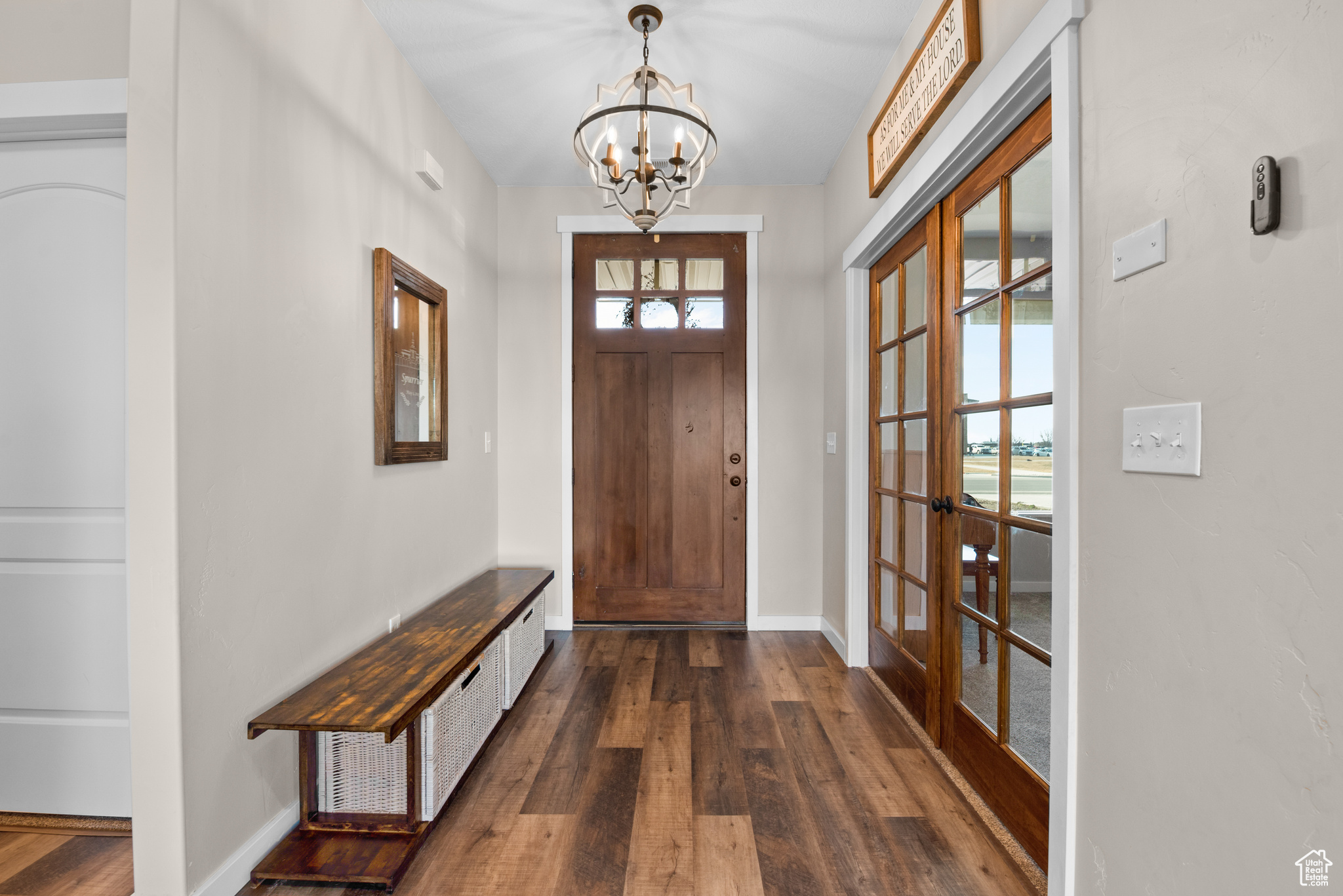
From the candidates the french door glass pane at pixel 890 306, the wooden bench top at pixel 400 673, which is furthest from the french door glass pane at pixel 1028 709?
the wooden bench top at pixel 400 673

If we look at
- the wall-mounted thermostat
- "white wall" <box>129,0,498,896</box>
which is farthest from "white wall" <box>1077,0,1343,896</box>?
"white wall" <box>129,0,498,896</box>

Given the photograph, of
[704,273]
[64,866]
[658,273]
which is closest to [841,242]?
[704,273]

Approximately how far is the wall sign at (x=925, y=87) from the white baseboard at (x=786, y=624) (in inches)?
96.6

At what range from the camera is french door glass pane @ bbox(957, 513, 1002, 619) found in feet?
6.20

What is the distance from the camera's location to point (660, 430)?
386 centimetres

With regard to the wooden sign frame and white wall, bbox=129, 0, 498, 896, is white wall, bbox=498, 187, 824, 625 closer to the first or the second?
the wooden sign frame

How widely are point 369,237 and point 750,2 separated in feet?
5.40

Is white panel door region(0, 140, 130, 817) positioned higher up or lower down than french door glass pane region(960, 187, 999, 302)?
lower down

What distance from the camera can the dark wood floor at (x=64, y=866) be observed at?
5.05 feet

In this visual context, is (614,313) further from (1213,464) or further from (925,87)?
(1213,464)

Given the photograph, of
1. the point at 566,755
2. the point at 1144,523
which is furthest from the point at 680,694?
the point at 1144,523

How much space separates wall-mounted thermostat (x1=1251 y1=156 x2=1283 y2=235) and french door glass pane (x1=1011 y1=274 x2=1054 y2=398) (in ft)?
1.95

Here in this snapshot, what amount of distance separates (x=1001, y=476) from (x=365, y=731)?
1893 millimetres

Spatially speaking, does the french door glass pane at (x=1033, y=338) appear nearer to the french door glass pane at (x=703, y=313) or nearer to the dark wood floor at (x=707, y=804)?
the dark wood floor at (x=707, y=804)
